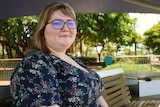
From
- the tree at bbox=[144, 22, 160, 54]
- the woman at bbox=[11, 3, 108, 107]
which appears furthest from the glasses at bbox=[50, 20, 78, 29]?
the tree at bbox=[144, 22, 160, 54]

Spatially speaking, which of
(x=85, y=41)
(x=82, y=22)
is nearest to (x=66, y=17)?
(x=82, y=22)

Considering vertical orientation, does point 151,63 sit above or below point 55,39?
below

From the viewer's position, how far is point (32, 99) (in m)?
1.51

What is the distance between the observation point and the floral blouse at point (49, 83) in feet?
4.98

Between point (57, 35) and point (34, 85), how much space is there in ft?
1.01

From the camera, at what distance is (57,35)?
67.1 inches

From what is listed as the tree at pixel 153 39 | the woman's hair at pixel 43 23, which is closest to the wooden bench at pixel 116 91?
the woman's hair at pixel 43 23

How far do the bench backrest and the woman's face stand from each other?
6.39 ft

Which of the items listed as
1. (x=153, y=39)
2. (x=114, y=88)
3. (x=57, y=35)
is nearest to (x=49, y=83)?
(x=57, y=35)

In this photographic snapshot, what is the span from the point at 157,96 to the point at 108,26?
11878 millimetres

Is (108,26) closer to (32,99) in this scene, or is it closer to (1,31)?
(1,31)

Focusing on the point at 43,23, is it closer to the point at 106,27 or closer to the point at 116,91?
the point at 116,91

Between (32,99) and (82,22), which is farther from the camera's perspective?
(82,22)

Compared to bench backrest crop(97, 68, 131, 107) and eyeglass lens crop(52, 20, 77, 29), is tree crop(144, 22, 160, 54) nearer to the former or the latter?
bench backrest crop(97, 68, 131, 107)
